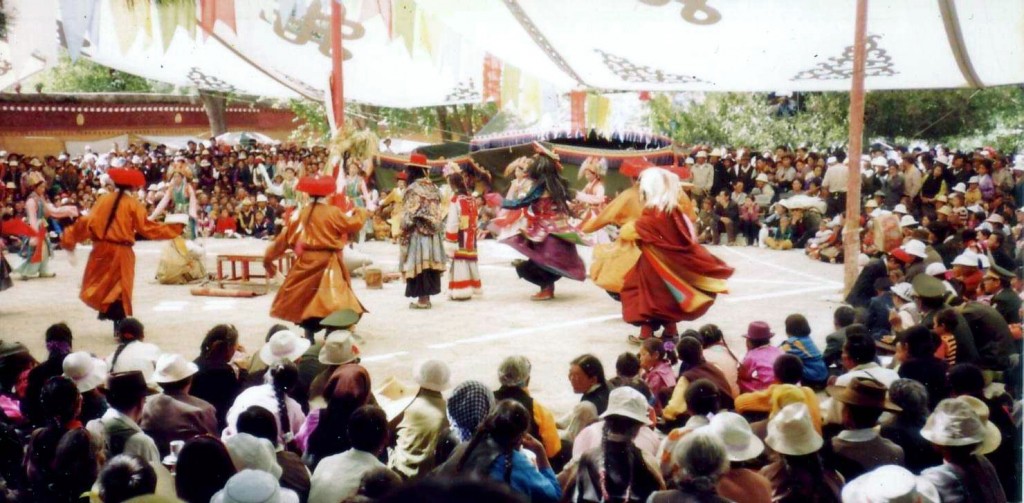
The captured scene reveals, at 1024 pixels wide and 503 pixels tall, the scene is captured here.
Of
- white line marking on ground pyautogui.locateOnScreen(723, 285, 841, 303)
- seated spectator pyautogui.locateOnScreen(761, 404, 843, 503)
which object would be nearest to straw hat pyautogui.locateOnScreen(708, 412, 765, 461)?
seated spectator pyautogui.locateOnScreen(761, 404, 843, 503)

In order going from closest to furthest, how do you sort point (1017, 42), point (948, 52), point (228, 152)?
1. point (1017, 42)
2. point (948, 52)
3. point (228, 152)

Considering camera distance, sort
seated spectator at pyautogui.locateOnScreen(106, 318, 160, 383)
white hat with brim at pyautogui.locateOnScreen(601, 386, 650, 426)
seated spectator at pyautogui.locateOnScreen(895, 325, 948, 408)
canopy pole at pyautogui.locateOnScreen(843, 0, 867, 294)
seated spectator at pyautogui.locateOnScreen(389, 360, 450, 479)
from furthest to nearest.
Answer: canopy pole at pyautogui.locateOnScreen(843, 0, 867, 294), seated spectator at pyautogui.locateOnScreen(895, 325, 948, 408), seated spectator at pyautogui.locateOnScreen(106, 318, 160, 383), seated spectator at pyautogui.locateOnScreen(389, 360, 450, 479), white hat with brim at pyautogui.locateOnScreen(601, 386, 650, 426)

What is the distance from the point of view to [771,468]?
4109 millimetres

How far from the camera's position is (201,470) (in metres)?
3.65

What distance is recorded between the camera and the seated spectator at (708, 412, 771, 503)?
12.6 ft

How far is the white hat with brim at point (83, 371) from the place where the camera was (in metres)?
4.94

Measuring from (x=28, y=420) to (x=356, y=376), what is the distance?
4.97ft

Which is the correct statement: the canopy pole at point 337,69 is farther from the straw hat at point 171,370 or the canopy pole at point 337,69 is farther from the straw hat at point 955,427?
the straw hat at point 955,427

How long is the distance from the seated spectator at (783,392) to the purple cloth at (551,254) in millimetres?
5874

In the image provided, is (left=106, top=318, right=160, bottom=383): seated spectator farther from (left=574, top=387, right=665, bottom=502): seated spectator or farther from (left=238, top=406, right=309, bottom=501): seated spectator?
(left=574, top=387, right=665, bottom=502): seated spectator

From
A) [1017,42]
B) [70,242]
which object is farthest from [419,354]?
[1017,42]

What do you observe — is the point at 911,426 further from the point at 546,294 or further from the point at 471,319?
the point at 546,294

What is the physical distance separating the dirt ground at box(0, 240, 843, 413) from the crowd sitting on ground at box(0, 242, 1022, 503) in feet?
6.23

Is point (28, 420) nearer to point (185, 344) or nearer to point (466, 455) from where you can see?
point (466, 455)
